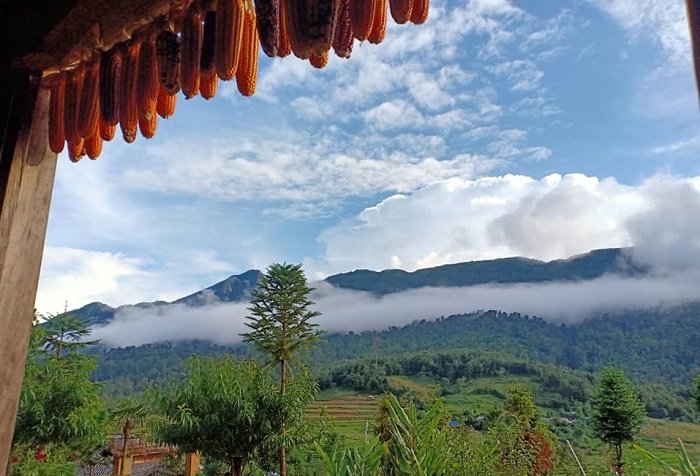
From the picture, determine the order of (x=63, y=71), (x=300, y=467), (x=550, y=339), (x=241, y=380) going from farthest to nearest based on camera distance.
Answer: (x=550, y=339) < (x=300, y=467) < (x=241, y=380) < (x=63, y=71)

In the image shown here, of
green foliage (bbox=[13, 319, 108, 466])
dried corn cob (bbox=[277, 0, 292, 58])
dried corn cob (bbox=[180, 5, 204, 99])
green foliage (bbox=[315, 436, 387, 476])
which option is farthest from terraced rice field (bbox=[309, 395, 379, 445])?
dried corn cob (bbox=[277, 0, 292, 58])

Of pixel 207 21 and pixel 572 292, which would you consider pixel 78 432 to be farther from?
pixel 572 292

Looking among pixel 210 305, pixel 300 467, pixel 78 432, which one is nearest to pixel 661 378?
pixel 300 467

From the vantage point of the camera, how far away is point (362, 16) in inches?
31.2

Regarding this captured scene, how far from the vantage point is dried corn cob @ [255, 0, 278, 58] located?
0.85 metres

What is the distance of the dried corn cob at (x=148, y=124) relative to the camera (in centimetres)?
117

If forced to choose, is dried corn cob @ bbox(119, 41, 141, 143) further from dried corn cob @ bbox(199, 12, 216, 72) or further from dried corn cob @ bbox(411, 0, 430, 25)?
dried corn cob @ bbox(411, 0, 430, 25)

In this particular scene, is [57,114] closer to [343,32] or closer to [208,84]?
[208,84]

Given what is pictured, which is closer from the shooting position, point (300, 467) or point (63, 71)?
point (63, 71)

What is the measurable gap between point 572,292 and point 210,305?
106741 mm

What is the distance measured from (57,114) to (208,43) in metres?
0.50

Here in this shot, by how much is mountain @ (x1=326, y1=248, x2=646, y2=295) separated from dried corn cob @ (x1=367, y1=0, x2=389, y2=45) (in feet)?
521

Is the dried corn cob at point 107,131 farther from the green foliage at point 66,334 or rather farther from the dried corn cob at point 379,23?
the green foliage at point 66,334

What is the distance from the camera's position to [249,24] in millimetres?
969
